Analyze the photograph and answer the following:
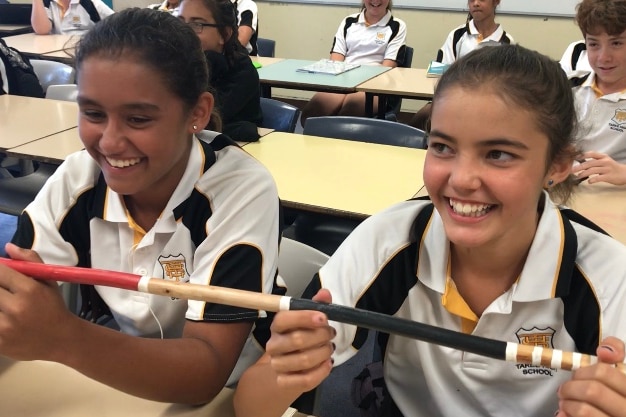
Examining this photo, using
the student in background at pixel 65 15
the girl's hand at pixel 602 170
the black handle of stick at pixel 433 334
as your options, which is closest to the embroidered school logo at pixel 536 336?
the black handle of stick at pixel 433 334

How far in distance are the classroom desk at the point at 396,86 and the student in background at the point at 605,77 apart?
888 mm

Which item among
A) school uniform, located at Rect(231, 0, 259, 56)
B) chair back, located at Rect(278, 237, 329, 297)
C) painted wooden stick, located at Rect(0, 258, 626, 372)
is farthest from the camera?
school uniform, located at Rect(231, 0, 259, 56)

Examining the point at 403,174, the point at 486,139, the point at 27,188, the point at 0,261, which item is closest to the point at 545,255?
the point at 486,139

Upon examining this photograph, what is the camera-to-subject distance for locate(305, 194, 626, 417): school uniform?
37.3 inches

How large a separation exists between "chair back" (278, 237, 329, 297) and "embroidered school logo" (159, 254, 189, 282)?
25 cm

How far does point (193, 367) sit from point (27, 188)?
181 cm

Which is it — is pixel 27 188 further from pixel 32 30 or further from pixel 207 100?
pixel 32 30

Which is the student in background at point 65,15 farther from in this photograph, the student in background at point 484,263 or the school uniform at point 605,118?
the student in background at point 484,263

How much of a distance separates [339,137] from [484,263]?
1458 millimetres

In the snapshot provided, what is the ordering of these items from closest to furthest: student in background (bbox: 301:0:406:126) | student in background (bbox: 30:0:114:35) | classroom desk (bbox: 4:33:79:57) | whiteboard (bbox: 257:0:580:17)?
classroom desk (bbox: 4:33:79:57) < student in background (bbox: 301:0:406:126) < whiteboard (bbox: 257:0:580:17) < student in background (bbox: 30:0:114:35)

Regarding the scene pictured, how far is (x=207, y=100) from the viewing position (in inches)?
47.6

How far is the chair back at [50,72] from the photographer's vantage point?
3.31 meters

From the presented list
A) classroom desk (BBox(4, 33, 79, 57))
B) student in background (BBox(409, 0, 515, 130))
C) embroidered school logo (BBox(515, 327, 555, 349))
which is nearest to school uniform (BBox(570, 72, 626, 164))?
embroidered school logo (BBox(515, 327, 555, 349))

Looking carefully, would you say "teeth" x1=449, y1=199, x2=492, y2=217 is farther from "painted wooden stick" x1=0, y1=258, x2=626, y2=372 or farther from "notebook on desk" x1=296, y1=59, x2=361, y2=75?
"notebook on desk" x1=296, y1=59, x2=361, y2=75
